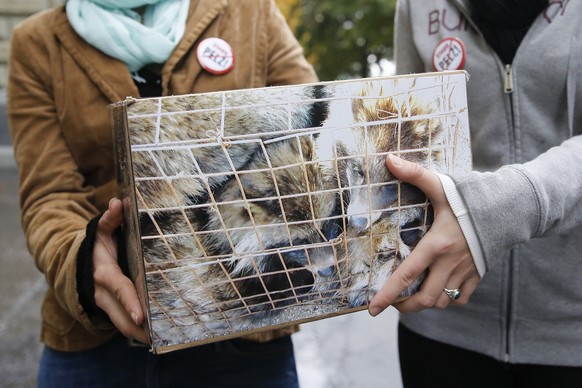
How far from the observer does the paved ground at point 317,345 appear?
361 centimetres

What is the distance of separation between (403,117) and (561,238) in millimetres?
568

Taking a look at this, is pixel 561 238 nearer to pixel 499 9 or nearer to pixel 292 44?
pixel 499 9

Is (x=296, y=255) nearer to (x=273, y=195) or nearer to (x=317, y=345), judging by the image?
(x=273, y=195)

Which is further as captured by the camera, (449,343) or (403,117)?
(449,343)

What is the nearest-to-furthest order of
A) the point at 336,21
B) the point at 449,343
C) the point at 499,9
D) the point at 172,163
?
the point at 172,163
the point at 499,9
the point at 449,343
the point at 336,21

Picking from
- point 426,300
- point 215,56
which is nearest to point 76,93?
point 215,56

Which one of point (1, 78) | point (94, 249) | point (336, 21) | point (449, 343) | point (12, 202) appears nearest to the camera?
point (94, 249)

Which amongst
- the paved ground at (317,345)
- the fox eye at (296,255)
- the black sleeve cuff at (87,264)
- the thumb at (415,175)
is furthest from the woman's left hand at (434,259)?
the paved ground at (317,345)

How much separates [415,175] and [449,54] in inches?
19.4

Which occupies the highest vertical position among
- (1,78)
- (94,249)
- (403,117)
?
(403,117)

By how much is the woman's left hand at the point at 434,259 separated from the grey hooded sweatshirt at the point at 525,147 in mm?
195

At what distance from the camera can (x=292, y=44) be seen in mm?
1547

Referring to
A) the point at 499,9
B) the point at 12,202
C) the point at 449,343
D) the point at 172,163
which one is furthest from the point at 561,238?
the point at 12,202

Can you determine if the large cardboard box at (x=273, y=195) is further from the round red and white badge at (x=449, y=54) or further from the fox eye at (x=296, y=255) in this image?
the round red and white badge at (x=449, y=54)
